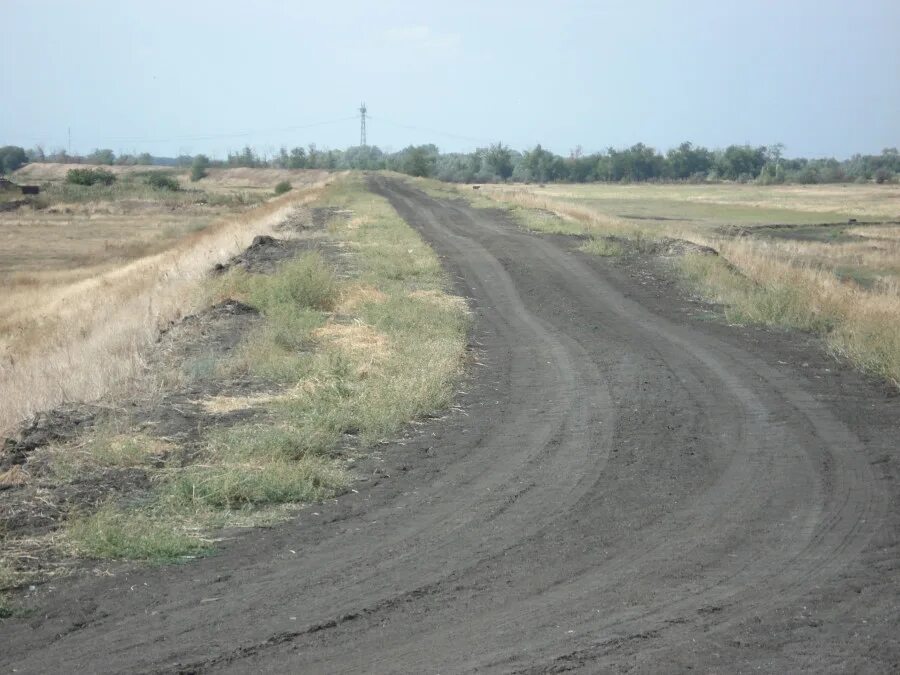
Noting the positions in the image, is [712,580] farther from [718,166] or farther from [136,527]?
[718,166]

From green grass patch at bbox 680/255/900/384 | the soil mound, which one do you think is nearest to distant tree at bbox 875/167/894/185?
green grass patch at bbox 680/255/900/384

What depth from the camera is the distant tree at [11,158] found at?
176 metres

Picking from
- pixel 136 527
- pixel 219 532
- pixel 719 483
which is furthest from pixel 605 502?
pixel 136 527

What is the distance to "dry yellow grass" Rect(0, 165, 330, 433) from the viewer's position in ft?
39.1

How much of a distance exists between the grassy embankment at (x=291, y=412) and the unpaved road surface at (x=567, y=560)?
385mm

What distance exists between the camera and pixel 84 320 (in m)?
23.3

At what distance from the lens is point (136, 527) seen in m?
6.80

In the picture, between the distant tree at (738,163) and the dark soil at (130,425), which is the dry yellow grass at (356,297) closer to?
the dark soil at (130,425)

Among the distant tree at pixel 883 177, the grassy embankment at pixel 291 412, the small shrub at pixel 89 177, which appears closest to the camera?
the grassy embankment at pixel 291 412

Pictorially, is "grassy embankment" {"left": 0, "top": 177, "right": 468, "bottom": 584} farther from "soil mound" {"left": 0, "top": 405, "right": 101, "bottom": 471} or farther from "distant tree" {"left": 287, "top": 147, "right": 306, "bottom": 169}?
"distant tree" {"left": 287, "top": 147, "right": 306, "bottom": 169}

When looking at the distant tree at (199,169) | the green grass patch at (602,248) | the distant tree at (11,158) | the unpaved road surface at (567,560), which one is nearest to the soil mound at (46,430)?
the unpaved road surface at (567,560)

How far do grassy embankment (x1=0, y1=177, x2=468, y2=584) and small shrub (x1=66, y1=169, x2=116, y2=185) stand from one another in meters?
104

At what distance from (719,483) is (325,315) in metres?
9.06

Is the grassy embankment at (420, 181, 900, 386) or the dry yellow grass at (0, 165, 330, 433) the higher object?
the grassy embankment at (420, 181, 900, 386)
